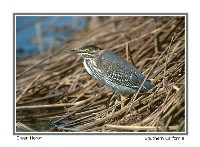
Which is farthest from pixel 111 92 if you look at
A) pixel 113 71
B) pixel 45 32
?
pixel 45 32

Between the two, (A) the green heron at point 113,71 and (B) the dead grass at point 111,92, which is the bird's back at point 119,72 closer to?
(A) the green heron at point 113,71

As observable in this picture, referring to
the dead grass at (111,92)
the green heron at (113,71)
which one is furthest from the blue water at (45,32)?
the green heron at (113,71)

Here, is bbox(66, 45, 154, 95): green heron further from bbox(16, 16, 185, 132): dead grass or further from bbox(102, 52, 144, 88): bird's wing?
bbox(16, 16, 185, 132): dead grass

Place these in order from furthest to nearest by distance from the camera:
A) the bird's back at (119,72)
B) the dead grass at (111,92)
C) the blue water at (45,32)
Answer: the blue water at (45,32)
the bird's back at (119,72)
the dead grass at (111,92)

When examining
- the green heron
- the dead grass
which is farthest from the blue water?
the green heron

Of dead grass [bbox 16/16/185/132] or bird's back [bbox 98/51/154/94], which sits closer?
dead grass [bbox 16/16/185/132]

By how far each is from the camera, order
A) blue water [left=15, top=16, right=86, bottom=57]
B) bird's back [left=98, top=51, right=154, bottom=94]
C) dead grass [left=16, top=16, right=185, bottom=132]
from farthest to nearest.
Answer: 1. blue water [left=15, top=16, right=86, bottom=57]
2. bird's back [left=98, top=51, right=154, bottom=94]
3. dead grass [left=16, top=16, right=185, bottom=132]

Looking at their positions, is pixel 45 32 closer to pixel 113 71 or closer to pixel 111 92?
pixel 111 92

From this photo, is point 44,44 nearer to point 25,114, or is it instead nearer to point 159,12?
point 25,114

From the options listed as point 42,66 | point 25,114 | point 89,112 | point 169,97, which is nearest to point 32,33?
point 42,66
